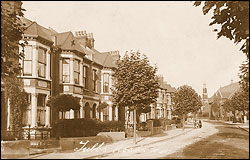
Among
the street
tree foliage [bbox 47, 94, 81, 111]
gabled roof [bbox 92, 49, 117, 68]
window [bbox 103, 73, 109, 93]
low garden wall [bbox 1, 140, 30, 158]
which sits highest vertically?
gabled roof [bbox 92, 49, 117, 68]

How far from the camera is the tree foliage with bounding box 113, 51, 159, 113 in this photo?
21188 millimetres

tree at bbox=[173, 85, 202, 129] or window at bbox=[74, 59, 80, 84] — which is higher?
window at bbox=[74, 59, 80, 84]

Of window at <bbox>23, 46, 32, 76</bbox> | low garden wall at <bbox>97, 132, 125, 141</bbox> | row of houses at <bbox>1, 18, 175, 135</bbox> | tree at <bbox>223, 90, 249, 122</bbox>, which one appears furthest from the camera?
tree at <bbox>223, 90, 249, 122</bbox>

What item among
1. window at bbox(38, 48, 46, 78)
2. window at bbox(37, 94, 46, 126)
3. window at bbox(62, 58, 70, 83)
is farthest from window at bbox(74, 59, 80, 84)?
window at bbox(37, 94, 46, 126)

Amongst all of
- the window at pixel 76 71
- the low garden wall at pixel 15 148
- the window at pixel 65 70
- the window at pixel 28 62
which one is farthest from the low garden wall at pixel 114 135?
the low garden wall at pixel 15 148

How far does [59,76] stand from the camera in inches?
1008

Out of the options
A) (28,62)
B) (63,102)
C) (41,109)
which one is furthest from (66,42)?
(63,102)

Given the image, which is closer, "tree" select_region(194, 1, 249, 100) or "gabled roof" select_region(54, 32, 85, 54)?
"tree" select_region(194, 1, 249, 100)

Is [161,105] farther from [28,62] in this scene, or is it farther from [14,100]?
[14,100]

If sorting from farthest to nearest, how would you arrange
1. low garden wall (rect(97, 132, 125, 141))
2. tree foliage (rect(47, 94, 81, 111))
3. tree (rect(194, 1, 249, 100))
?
1. low garden wall (rect(97, 132, 125, 141))
2. tree foliage (rect(47, 94, 81, 111))
3. tree (rect(194, 1, 249, 100))

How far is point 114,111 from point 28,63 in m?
15.8

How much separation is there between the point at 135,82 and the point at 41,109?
7.69 meters

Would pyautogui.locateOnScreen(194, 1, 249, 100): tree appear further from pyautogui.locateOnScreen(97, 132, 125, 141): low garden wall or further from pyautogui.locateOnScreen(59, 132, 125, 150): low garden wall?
pyautogui.locateOnScreen(97, 132, 125, 141): low garden wall

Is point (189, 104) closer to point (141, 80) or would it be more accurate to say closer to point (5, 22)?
point (141, 80)
